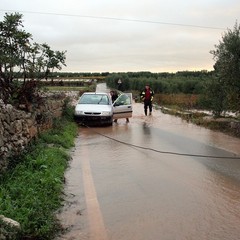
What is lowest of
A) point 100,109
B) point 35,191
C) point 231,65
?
point 35,191

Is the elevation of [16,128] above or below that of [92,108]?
above

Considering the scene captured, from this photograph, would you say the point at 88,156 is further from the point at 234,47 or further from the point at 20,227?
the point at 234,47

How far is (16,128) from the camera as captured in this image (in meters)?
9.26

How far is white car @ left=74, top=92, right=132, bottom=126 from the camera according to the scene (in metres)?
19.3

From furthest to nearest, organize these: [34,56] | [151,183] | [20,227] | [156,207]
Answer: [34,56] < [151,183] < [156,207] < [20,227]

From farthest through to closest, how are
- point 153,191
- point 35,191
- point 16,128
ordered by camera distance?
point 16,128 → point 153,191 → point 35,191

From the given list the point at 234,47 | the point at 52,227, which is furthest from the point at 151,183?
the point at 234,47

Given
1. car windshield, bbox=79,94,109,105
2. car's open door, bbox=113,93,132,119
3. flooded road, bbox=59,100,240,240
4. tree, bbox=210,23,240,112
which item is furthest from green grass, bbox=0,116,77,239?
car's open door, bbox=113,93,132,119

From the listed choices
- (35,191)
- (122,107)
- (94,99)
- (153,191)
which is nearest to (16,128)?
(35,191)

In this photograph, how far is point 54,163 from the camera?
9016mm

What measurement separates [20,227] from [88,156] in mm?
6103

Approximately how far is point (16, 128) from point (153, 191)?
3.72 m

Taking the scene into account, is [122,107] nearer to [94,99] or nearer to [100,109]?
[94,99]

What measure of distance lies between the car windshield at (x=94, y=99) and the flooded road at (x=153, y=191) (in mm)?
6622
